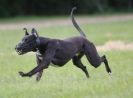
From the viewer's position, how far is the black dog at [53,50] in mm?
11086

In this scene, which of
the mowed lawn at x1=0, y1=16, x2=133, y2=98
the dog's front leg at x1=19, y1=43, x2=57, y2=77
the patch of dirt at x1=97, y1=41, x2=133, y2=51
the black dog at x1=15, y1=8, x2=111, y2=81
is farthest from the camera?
the patch of dirt at x1=97, y1=41, x2=133, y2=51

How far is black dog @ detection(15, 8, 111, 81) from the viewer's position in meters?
11.1

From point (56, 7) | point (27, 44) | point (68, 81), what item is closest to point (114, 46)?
point (68, 81)

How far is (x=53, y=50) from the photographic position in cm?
1167

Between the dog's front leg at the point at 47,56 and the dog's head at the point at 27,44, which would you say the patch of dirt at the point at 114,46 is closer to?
the dog's front leg at the point at 47,56

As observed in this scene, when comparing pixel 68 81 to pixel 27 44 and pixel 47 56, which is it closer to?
pixel 47 56

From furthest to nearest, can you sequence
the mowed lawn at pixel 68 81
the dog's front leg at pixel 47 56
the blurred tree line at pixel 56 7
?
the blurred tree line at pixel 56 7, the dog's front leg at pixel 47 56, the mowed lawn at pixel 68 81

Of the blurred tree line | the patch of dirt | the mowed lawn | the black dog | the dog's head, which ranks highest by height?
the dog's head

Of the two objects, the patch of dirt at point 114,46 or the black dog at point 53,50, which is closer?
the black dog at point 53,50

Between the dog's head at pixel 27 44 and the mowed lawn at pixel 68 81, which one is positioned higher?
the dog's head at pixel 27 44

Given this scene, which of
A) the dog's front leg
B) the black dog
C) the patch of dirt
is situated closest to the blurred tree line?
the patch of dirt

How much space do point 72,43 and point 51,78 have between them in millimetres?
1373

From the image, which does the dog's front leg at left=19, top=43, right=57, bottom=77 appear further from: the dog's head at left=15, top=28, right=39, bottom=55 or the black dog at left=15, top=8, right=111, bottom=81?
the dog's head at left=15, top=28, right=39, bottom=55

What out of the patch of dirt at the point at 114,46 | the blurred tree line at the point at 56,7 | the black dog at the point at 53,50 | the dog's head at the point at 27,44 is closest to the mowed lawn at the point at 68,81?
the black dog at the point at 53,50
